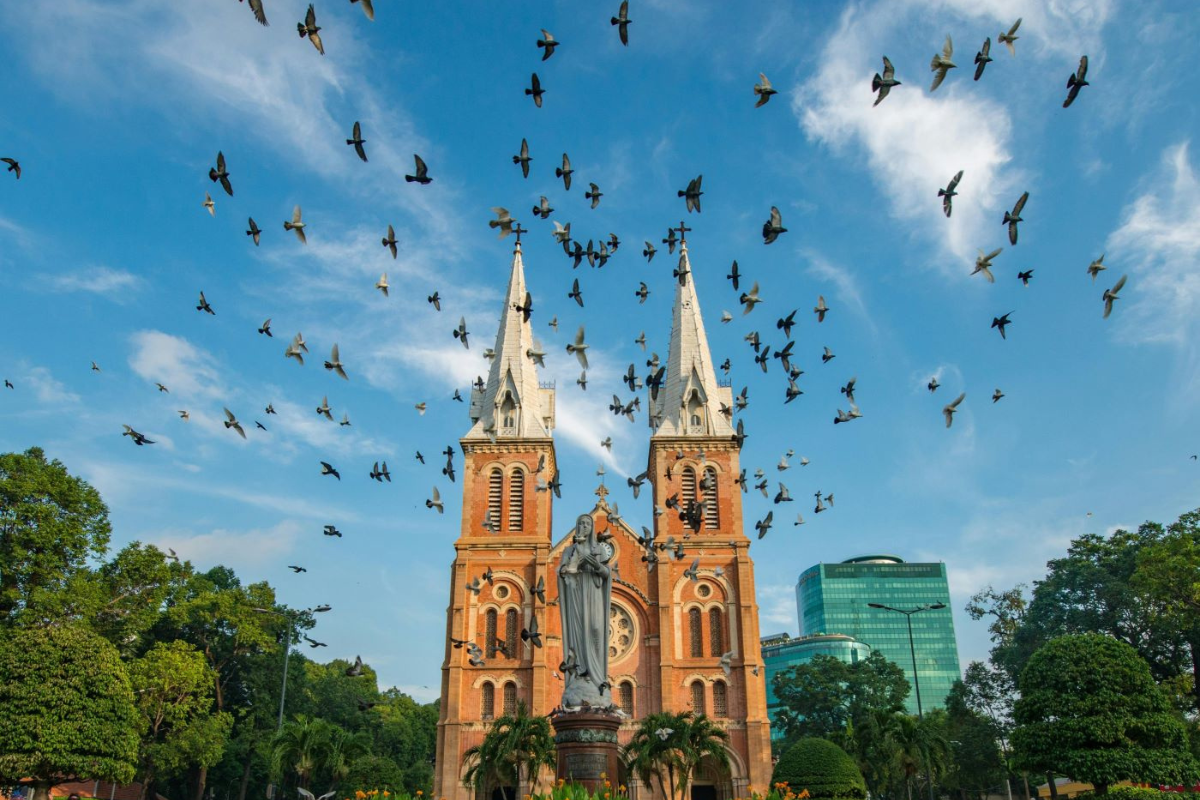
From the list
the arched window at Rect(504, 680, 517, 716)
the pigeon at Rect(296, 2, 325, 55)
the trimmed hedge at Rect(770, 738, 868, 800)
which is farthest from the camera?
the arched window at Rect(504, 680, 517, 716)

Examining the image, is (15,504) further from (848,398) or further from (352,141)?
(848,398)

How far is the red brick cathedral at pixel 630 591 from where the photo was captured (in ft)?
122

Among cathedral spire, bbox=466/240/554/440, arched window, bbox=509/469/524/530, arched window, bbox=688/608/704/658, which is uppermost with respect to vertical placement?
cathedral spire, bbox=466/240/554/440

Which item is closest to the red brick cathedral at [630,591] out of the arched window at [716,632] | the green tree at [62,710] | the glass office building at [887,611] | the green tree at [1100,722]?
the arched window at [716,632]

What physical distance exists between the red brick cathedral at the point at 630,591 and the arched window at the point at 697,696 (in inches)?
2.3

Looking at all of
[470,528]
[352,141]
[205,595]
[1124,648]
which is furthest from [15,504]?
Answer: [1124,648]

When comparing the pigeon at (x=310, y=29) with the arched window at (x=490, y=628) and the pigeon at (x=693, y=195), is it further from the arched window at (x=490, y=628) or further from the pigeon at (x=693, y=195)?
the arched window at (x=490, y=628)

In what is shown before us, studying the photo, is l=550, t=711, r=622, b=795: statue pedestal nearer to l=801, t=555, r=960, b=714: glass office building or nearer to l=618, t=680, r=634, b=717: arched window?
l=618, t=680, r=634, b=717: arched window

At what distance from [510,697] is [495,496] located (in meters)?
8.68

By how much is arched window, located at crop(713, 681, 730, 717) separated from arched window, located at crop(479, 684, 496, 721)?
344 inches

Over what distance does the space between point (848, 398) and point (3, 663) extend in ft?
71.3

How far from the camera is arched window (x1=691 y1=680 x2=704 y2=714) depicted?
3748 centimetres

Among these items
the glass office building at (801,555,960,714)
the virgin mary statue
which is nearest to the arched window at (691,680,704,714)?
the virgin mary statue

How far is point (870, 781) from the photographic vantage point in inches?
1577
